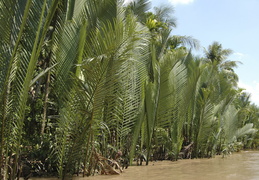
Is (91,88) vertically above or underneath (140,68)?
underneath

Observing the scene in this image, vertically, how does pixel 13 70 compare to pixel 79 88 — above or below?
above

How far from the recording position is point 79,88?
3818mm

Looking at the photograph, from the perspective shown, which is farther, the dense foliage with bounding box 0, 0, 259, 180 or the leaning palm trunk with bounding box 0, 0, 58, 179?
the dense foliage with bounding box 0, 0, 259, 180

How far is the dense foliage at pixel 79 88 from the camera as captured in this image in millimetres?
3201

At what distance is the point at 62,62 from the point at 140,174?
226 cm

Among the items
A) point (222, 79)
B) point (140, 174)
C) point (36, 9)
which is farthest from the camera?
point (222, 79)

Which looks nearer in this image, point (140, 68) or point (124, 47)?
point (124, 47)

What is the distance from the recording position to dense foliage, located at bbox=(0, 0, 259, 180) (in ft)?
10.5

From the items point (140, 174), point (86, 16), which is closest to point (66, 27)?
point (86, 16)

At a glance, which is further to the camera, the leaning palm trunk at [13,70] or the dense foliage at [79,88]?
the dense foliage at [79,88]

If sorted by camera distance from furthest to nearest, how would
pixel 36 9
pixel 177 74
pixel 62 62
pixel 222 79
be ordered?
pixel 222 79 → pixel 177 74 → pixel 62 62 → pixel 36 9

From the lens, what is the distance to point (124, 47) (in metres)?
3.65

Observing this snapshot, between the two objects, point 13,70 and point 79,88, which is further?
point 79,88

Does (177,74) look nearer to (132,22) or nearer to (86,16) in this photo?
(86,16)
